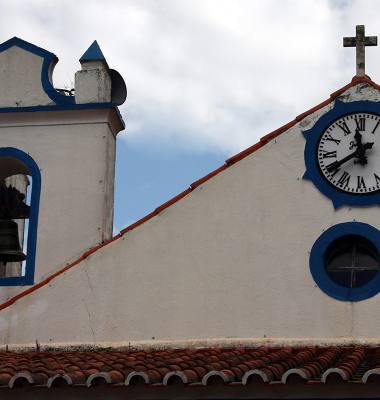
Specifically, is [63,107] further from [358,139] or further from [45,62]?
[358,139]

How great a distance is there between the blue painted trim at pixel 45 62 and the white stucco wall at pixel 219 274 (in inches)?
92.5

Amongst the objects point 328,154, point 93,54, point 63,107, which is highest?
point 93,54

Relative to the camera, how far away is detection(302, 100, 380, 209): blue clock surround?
7875 millimetres

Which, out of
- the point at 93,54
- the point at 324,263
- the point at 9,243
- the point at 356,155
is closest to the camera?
the point at 324,263

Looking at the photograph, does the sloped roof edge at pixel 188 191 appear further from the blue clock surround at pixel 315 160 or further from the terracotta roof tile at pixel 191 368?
the terracotta roof tile at pixel 191 368

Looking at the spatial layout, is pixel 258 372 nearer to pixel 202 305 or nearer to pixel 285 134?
pixel 202 305

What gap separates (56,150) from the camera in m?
9.25

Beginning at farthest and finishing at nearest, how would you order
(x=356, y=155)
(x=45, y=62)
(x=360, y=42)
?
(x=45, y=62) < (x=360, y=42) < (x=356, y=155)

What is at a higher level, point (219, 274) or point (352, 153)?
point (352, 153)

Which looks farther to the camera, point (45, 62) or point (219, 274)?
point (45, 62)

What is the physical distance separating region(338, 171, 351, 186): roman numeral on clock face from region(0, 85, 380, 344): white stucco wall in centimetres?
28

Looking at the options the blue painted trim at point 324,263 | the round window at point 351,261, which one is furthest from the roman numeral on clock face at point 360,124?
the round window at point 351,261

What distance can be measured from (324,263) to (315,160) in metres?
1.19

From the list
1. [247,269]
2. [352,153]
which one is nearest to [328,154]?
[352,153]
